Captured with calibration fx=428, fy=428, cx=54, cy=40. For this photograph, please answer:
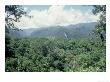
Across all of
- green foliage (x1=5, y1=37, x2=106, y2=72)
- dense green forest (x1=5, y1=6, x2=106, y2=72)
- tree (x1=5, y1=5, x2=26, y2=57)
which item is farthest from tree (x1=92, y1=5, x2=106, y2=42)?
tree (x1=5, y1=5, x2=26, y2=57)

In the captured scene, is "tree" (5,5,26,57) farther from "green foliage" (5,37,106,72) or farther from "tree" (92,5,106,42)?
"tree" (92,5,106,42)

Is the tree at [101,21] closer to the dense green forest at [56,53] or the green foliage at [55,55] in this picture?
the dense green forest at [56,53]

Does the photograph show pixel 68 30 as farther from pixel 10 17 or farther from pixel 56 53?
pixel 10 17

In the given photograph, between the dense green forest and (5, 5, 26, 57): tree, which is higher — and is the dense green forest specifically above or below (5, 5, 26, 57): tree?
below

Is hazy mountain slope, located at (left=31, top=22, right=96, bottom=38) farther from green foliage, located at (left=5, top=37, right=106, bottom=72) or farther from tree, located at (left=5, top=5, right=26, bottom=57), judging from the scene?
tree, located at (left=5, top=5, right=26, bottom=57)

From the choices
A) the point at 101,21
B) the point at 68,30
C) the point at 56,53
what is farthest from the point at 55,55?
the point at 101,21

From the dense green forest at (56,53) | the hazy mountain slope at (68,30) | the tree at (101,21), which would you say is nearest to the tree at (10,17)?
the dense green forest at (56,53)
